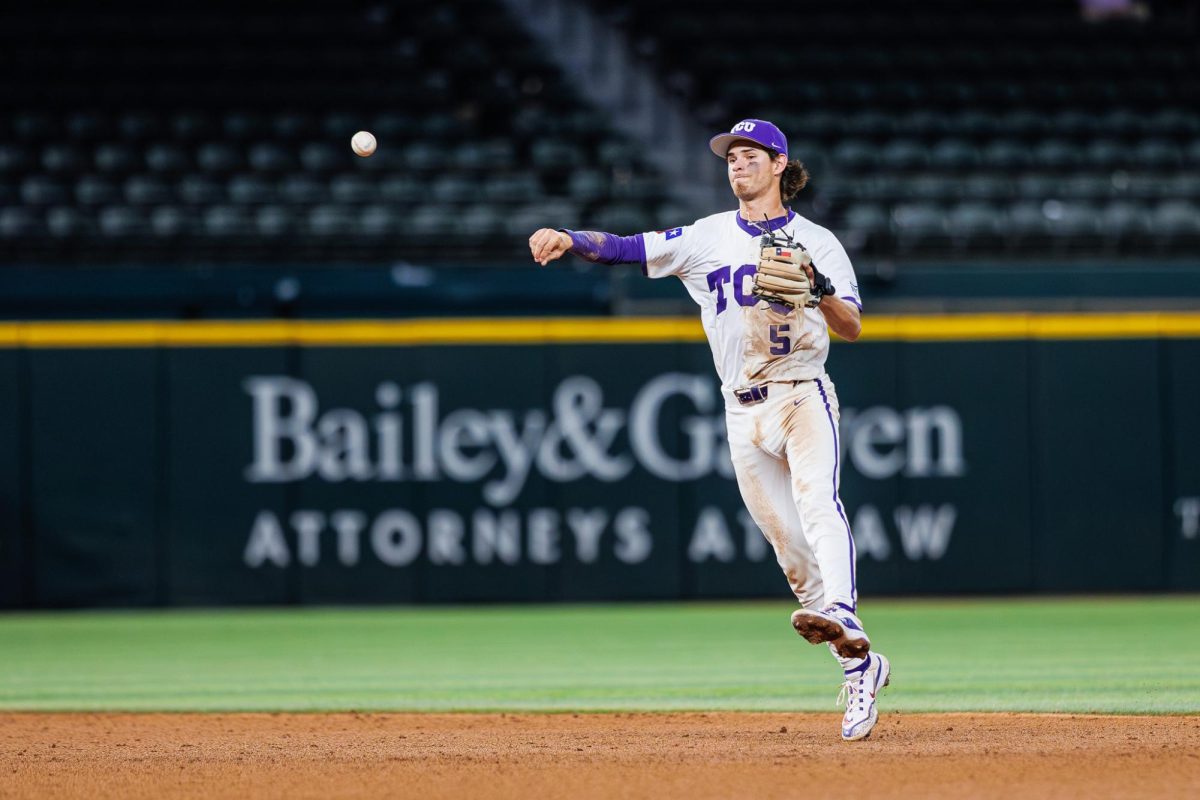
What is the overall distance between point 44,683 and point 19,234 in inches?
213

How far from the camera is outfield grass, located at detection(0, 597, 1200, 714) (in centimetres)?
682

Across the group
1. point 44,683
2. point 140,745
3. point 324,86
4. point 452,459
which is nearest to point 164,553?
point 452,459

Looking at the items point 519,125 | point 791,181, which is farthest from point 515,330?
point 791,181

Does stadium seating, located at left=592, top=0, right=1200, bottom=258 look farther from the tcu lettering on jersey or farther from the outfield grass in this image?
the tcu lettering on jersey

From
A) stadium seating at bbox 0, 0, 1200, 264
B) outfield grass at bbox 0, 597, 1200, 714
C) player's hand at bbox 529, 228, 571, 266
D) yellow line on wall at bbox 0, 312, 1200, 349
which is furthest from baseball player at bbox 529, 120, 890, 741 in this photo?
stadium seating at bbox 0, 0, 1200, 264

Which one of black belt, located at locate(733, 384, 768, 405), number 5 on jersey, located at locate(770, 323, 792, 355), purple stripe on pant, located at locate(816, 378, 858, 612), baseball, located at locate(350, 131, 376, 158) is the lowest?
purple stripe on pant, located at locate(816, 378, 858, 612)

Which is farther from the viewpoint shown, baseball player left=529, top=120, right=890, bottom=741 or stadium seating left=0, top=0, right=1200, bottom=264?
stadium seating left=0, top=0, right=1200, bottom=264

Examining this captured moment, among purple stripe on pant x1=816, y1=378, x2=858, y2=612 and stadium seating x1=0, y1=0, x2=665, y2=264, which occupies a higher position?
stadium seating x1=0, y1=0, x2=665, y2=264

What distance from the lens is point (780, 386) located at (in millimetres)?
5465

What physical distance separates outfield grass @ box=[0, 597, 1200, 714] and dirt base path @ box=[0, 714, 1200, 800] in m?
0.53

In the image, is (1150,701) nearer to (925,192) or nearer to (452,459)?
(452,459)

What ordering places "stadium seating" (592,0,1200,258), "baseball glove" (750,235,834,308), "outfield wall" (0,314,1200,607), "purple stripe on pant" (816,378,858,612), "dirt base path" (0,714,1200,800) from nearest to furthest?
"dirt base path" (0,714,1200,800) → "baseball glove" (750,235,834,308) → "purple stripe on pant" (816,378,858,612) → "outfield wall" (0,314,1200,607) → "stadium seating" (592,0,1200,258)

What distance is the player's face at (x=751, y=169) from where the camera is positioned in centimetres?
545

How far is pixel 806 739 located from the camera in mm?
5422
